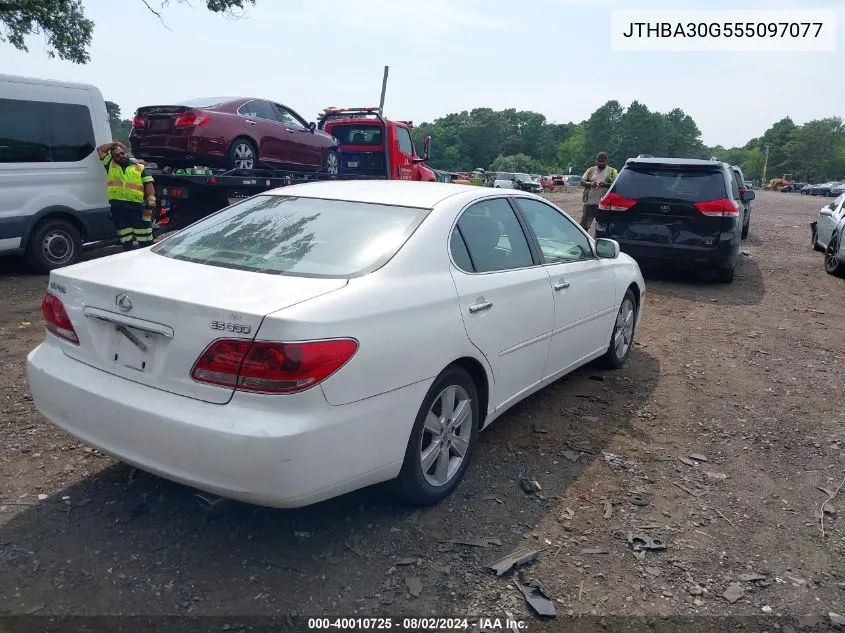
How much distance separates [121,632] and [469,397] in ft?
6.11

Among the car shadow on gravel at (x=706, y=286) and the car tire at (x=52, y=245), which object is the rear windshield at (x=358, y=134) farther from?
the car tire at (x=52, y=245)

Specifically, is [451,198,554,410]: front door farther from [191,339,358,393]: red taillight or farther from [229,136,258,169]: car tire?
[229,136,258,169]: car tire

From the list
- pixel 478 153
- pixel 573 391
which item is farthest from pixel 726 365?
pixel 478 153

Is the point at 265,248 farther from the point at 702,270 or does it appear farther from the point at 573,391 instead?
the point at 702,270

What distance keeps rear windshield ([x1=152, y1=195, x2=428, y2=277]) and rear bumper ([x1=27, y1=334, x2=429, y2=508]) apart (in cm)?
69

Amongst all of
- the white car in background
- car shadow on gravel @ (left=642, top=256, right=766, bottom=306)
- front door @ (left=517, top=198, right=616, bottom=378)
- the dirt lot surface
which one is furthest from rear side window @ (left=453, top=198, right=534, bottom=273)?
the white car in background

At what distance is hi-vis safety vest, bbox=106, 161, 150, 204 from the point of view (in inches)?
334

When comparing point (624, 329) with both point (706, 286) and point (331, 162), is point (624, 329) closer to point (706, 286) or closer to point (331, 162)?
point (706, 286)

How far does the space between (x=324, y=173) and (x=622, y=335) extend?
7.35m

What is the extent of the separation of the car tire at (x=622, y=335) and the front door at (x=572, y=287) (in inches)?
9.8

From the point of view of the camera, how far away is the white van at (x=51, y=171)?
8.01 metres

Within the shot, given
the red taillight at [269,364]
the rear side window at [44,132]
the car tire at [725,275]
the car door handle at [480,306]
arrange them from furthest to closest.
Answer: the car tire at [725,275], the rear side window at [44,132], the car door handle at [480,306], the red taillight at [269,364]

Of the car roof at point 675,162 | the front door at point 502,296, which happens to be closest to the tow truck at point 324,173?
the car roof at point 675,162

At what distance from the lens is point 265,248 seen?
130 inches
